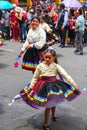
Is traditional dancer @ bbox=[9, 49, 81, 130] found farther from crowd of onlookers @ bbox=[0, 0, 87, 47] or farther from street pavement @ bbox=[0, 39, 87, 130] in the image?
crowd of onlookers @ bbox=[0, 0, 87, 47]

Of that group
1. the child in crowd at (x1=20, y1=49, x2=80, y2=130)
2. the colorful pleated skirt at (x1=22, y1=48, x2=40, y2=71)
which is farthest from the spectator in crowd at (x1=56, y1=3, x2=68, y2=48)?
the child in crowd at (x1=20, y1=49, x2=80, y2=130)

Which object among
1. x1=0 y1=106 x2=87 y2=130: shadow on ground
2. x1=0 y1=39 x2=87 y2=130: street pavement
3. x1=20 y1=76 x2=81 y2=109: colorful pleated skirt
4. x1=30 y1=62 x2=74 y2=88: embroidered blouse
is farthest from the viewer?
x1=0 y1=39 x2=87 y2=130: street pavement

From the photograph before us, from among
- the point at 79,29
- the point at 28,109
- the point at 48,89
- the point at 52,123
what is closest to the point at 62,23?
the point at 79,29

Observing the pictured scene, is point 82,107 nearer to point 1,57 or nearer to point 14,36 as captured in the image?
point 1,57

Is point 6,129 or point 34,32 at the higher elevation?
point 34,32

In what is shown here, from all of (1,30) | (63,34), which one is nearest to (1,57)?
(63,34)

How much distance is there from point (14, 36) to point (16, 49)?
2458 millimetres

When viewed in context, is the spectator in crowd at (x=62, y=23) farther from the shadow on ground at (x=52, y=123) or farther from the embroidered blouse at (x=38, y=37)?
the shadow on ground at (x=52, y=123)

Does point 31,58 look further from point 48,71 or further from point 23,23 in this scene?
point 23,23

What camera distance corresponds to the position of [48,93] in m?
5.47

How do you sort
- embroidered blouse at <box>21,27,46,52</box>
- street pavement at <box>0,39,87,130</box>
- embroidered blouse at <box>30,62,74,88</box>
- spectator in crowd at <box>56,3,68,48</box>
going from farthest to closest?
1. spectator in crowd at <box>56,3,68,48</box>
2. embroidered blouse at <box>21,27,46,52</box>
3. street pavement at <box>0,39,87,130</box>
4. embroidered blouse at <box>30,62,74,88</box>

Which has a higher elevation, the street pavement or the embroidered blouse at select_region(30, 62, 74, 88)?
the embroidered blouse at select_region(30, 62, 74, 88)

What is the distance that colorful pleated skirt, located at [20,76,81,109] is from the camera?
5.42m

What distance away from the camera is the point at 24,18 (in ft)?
51.8
